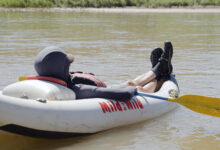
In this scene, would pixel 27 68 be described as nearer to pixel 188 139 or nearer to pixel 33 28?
pixel 188 139

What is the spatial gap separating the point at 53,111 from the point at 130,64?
15.8ft

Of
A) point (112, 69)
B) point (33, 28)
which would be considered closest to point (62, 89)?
point (112, 69)

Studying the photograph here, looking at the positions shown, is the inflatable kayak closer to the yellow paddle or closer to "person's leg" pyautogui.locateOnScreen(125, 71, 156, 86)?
the yellow paddle

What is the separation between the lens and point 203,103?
5191mm

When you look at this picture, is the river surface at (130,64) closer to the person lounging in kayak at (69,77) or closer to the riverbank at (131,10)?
the person lounging in kayak at (69,77)

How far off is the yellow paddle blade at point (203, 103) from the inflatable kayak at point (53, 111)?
0.67m

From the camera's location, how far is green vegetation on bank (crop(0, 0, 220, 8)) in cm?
3035

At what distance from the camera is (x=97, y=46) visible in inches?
470

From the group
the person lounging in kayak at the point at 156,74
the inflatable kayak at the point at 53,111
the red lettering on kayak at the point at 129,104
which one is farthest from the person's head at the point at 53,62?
the person lounging in kayak at the point at 156,74

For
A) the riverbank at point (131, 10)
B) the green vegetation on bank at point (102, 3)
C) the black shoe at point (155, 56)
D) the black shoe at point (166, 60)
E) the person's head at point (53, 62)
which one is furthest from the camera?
the green vegetation on bank at point (102, 3)

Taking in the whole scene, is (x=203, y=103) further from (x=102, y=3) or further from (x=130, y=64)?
(x=102, y=3)

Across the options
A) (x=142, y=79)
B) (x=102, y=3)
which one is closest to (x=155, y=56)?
(x=142, y=79)

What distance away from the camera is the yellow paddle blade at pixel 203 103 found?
5121 millimetres

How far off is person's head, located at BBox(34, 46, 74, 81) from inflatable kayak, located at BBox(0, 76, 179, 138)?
0.40ft
